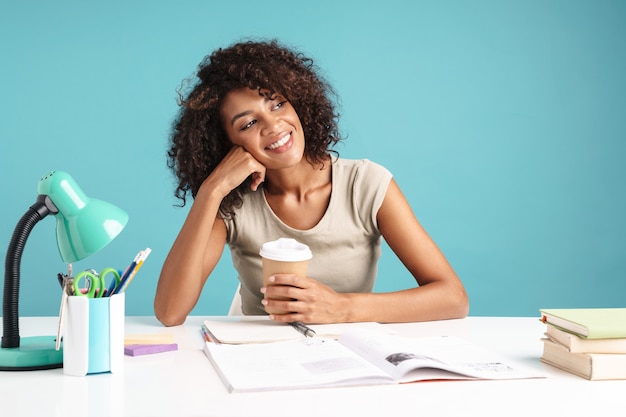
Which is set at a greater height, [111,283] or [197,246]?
[197,246]

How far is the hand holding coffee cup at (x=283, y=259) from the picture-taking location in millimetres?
1669

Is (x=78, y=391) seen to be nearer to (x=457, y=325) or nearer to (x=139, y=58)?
(x=457, y=325)

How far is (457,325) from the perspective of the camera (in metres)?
1.81

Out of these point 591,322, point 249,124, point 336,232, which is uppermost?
point 249,124

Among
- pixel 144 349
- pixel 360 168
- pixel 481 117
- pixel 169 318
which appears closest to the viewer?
pixel 144 349

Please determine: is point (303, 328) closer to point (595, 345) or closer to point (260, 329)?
point (260, 329)

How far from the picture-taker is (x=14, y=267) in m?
1.31

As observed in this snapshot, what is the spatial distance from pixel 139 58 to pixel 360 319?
2.93 metres

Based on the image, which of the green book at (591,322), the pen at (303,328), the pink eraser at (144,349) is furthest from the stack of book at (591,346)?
the pink eraser at (144,349)

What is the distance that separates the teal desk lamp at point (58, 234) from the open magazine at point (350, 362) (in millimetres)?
299

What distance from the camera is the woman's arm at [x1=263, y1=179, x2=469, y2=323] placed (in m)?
1.69

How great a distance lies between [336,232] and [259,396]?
3.59 feet

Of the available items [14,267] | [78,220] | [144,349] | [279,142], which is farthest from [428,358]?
[279,142]

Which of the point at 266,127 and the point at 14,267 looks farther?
the point at 266,127
